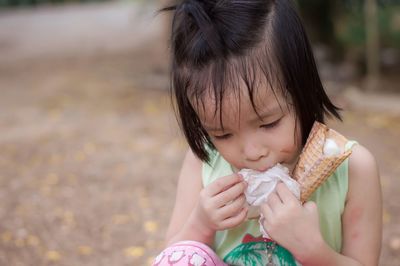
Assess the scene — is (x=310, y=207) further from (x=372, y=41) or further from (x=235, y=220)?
(x=372, y=41)

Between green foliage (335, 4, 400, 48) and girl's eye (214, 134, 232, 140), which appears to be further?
green foliage (335, 4, 400, 48)

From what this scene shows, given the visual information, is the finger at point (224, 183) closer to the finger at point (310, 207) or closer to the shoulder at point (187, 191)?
the finger at point (310, 207)

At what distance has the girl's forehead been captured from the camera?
4.86 ft

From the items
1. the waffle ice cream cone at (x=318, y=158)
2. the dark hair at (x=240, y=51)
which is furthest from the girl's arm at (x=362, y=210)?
the dark hair at (x=240, y=51)

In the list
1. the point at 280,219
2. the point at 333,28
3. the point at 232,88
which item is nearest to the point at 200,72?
the point at 232,88

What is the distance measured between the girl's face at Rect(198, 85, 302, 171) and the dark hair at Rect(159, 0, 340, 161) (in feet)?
0.07

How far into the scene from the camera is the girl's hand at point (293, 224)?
149 centimetres

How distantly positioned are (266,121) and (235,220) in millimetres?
261

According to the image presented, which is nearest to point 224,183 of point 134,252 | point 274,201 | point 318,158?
point 274,201

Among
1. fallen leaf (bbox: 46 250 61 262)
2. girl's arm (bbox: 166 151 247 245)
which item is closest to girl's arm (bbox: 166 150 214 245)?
girl's arm (bbox: 166 151 247 245)

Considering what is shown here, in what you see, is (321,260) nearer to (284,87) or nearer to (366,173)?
(366,173)

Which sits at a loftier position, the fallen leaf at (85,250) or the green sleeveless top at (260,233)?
the green sleeveless top at (260,233)

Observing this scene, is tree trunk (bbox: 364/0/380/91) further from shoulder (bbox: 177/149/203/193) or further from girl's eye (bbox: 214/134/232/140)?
girl's eye (bbox: 214/134/232/140)

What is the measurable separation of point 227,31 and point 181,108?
25 centimetres
